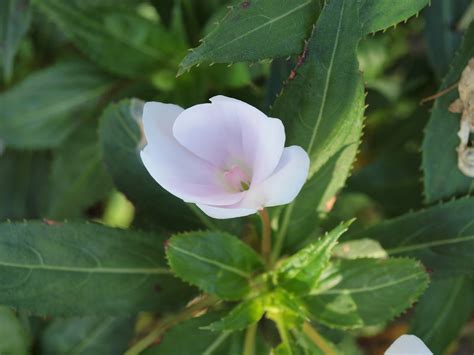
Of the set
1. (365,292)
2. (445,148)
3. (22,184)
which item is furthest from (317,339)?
(22,184)

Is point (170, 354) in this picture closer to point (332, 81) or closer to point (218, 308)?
point (218, 308)

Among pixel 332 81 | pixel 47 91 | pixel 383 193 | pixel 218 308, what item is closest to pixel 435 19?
pixel 383 193

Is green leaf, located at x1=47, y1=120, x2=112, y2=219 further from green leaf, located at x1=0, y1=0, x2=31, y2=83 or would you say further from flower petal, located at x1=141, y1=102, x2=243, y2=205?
flower petal, located at x1=141, y1=102, x2=243, y2=205

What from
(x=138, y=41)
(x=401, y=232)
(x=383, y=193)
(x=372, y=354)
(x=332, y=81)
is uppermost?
(x=332, y=81)

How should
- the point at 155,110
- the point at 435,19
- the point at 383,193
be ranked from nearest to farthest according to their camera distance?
the point at 155,110 < the point at 435,19 < the point at 383,193

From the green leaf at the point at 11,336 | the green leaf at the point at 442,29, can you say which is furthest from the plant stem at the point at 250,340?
the green leaf at the point at 442,29

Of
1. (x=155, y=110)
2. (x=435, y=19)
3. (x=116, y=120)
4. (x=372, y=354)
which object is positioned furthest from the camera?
(x=372, y=354)

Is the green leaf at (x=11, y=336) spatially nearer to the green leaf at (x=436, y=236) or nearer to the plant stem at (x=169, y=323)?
the plant stem at (x=169, y=323)

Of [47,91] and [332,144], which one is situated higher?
[332,144]
